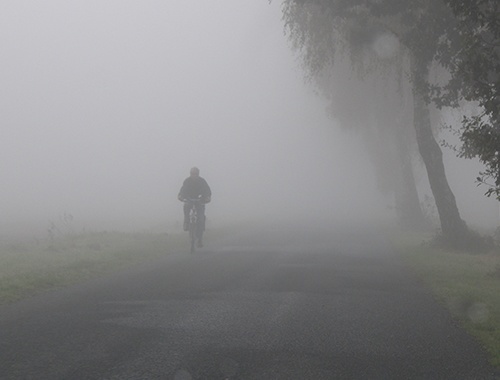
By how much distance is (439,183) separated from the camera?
17.1m

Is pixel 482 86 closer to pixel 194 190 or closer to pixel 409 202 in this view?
pixel 194 190

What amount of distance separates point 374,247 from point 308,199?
123 meters

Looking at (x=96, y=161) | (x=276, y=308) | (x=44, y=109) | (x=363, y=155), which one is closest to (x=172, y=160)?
(x=96, y=161)

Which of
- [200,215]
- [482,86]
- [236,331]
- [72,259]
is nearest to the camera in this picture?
[236,331]

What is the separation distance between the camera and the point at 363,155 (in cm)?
4306

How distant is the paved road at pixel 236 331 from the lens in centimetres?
495

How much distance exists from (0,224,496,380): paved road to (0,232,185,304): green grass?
66 cm

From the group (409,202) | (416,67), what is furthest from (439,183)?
(409,202)

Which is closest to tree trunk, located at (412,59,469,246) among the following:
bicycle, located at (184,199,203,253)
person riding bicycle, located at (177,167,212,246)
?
person riding bicycle, located at (177,167,212,246)

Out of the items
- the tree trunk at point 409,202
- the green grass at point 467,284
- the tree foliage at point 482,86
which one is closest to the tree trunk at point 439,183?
the green grass at point 467,284

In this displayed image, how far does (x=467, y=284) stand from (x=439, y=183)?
24.5 feet

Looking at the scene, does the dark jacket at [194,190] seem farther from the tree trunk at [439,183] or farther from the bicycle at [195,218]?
the tree trunk at [439,183]

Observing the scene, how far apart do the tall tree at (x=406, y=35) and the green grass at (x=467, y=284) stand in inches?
66.4

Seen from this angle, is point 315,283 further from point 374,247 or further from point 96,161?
point 96,161
